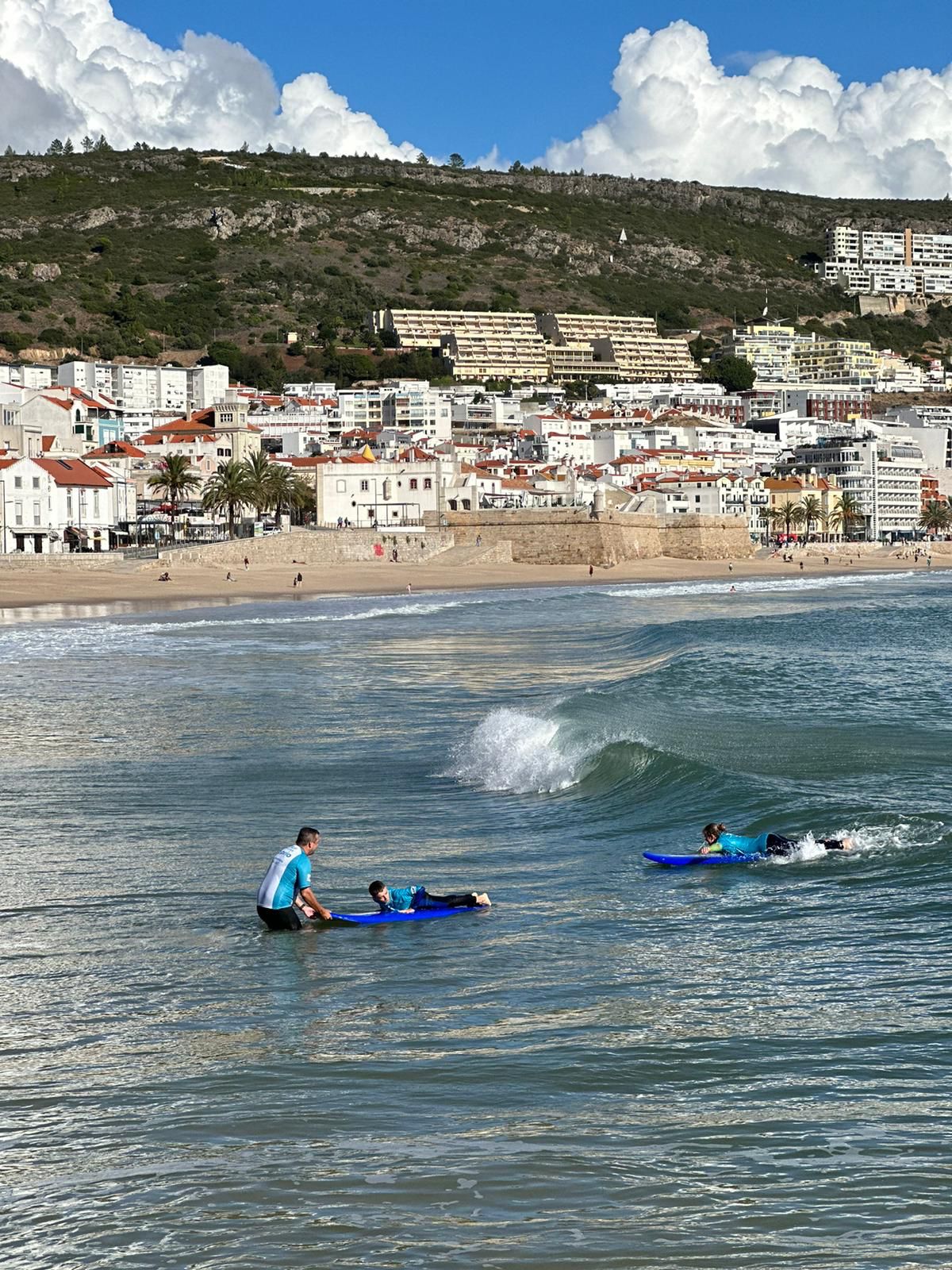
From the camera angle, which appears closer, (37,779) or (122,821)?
(122,821)

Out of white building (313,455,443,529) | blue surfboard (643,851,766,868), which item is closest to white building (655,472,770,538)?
white building (313,455,443,529)

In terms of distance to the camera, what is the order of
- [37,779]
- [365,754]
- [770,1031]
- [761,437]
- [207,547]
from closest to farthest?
[770,1031]
[37,779]
[365,754]
[207,547]
[761,437]

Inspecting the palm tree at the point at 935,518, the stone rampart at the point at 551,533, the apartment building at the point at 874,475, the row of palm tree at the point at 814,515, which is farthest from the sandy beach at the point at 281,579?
the palm tree at the point at 935,518

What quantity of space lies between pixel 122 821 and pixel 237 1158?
8.58 meters

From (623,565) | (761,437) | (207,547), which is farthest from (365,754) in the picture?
(761,437)

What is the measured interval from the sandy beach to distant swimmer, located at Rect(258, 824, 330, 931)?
3898 cm

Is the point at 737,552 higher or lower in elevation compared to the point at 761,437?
lower

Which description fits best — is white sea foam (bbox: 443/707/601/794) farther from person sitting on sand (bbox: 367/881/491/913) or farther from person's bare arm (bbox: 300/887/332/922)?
person's bare arm (bbox: 300/887/332/922)

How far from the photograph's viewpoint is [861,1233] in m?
5.86

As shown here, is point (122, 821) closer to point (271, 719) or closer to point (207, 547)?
point (271, 719)

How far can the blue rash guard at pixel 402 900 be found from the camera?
10.9 m

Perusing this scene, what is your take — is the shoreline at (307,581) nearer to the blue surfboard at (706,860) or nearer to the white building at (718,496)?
the white building at (718,496)

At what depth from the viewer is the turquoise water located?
6.08 meters

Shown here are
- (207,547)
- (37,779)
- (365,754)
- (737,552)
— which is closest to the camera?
(37,779)
